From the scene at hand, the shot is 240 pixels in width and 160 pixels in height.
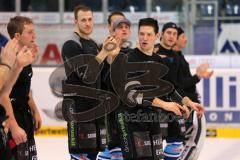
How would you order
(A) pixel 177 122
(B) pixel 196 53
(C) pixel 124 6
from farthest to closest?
(C) pixel 124 6, (B) pixel 196 53, (A) pixel 177 122

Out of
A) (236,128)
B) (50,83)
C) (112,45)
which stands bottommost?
(236,128)

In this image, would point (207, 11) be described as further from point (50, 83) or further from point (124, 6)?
point (50, 83)

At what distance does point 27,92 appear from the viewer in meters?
5.70

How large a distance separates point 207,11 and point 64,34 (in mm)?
2888

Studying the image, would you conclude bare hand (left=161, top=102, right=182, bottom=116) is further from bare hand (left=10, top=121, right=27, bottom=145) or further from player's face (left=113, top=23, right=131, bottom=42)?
player's face (left=113, top=23, right=131, bottom=42)

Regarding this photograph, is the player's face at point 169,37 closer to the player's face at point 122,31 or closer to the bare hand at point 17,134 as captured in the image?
the player's face at point 122,31

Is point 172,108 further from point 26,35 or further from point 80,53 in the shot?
point 26,35

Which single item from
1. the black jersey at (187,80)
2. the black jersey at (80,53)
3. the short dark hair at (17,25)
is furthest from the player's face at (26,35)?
the black jersey at (187,80)

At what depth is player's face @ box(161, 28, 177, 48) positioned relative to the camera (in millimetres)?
7645

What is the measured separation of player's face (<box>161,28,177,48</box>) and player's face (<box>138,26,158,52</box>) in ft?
5.51

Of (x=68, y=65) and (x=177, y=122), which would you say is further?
(x=177, y=122)

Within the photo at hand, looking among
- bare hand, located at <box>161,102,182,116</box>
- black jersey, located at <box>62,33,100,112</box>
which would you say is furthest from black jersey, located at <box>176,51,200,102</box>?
bare hand, located at <box>161,102,182,116</box>

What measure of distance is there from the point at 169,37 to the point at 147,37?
1.83 meters

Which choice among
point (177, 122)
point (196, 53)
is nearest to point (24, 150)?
point (177, 122)
